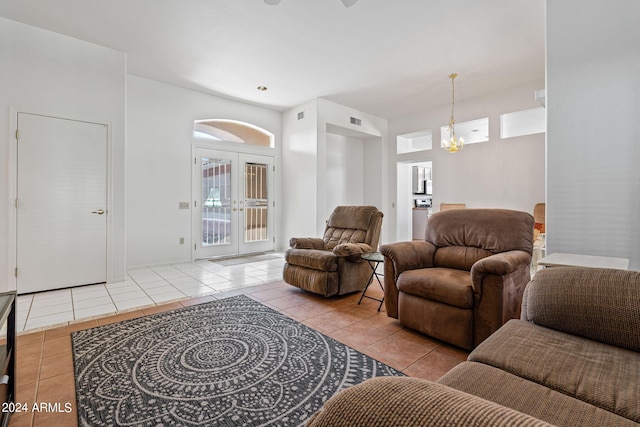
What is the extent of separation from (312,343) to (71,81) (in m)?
4.10

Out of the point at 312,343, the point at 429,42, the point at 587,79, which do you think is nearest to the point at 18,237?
the point at 312,343

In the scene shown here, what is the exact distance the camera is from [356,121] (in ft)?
20.8

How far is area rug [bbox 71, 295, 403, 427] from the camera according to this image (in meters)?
1.49

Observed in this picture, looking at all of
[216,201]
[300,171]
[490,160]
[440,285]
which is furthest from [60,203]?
[490,160]

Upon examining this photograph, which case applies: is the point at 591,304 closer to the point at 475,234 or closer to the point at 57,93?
the point at 475,234

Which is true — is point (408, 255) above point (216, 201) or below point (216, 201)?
below

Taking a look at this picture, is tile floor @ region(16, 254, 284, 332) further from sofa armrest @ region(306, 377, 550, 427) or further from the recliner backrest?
sofa armrest @ region(306, 377, 550, 427)

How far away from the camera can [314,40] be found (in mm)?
3637

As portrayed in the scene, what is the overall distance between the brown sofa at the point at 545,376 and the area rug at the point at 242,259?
4478mm

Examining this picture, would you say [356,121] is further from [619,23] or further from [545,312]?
[545,312]

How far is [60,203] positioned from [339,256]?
332 centimetres

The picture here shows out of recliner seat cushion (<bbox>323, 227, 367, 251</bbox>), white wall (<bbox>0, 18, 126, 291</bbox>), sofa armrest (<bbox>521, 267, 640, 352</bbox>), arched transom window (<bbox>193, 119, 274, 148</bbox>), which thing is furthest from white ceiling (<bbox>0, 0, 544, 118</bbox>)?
sofa armrest (<bbox>521, 267, 640, 352</bbox>)

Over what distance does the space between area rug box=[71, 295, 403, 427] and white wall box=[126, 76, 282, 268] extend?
2.55m

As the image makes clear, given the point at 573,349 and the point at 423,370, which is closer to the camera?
the point at 573,349
